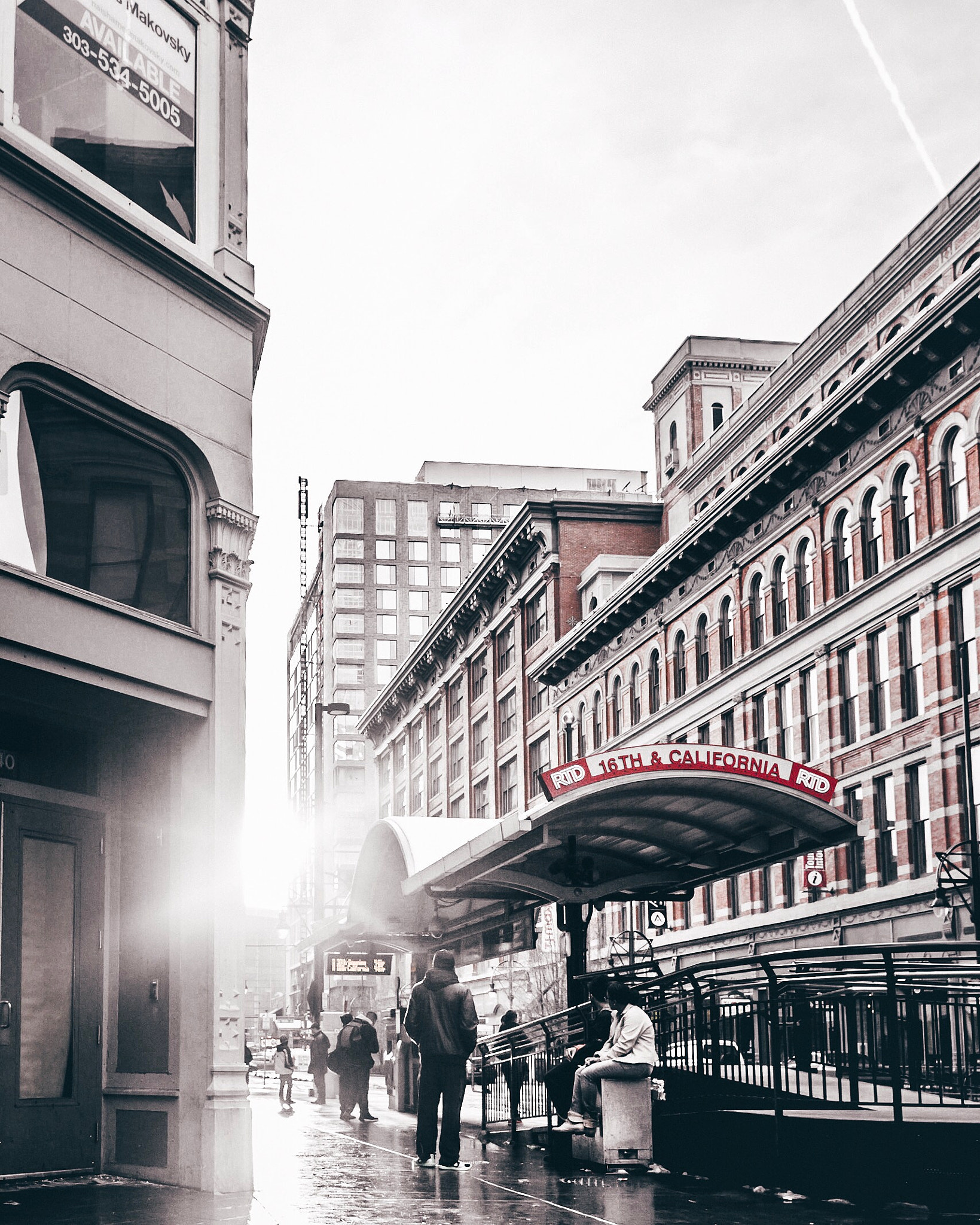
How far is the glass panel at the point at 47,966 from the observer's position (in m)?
12.9

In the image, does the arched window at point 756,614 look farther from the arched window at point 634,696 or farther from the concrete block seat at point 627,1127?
the concrete block seat at point 627,1127

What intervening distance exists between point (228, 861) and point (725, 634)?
118 ft

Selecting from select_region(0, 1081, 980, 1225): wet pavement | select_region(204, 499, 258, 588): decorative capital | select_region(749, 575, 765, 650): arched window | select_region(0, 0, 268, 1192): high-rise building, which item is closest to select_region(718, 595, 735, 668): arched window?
select_region(749, 575, 765, 650): arched window

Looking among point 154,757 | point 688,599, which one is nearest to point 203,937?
point 154,757

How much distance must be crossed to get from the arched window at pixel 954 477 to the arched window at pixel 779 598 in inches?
351

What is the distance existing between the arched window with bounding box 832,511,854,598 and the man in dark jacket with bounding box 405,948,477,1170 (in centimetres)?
2720

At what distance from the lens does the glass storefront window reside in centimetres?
1277

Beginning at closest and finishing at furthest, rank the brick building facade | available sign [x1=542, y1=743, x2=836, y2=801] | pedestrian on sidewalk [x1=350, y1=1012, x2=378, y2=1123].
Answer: available sign [x1=542, y1=743, x2=836, y2=801], pedestrian on sidewalk [x1=350, y1=1012, x2=378, y2=1123], the brick building facade

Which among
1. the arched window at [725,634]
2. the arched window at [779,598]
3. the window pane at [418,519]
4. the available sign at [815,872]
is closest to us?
the available sign at [815,872]

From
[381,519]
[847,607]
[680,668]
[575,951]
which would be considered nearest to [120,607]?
[575,951]

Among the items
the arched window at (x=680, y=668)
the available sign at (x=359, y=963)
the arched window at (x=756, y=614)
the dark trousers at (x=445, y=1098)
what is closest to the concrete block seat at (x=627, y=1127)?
the dark trousers at (x=445, y=1098)

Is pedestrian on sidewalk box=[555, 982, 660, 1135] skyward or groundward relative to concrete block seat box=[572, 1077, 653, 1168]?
skyward

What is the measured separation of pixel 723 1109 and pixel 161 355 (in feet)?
27.3

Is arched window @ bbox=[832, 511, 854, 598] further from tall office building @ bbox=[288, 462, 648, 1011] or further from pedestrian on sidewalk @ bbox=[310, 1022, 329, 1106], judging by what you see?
tall office building @ bbox=[288, 462, 648, 1011]
